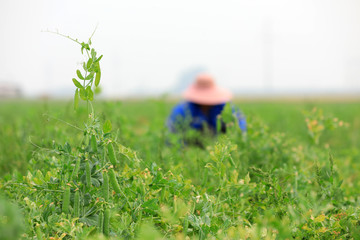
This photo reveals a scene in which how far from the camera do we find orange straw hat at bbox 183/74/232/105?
13.8 ft

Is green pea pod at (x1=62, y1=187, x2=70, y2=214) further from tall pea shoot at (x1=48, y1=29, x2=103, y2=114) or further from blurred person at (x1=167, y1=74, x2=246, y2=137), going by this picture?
blurred person at (x1=167, y1=74, x2=246, y2=137)

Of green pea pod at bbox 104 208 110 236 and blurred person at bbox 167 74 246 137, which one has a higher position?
blurred person at bbox 167 74 246 137

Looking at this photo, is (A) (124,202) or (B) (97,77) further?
(A) (124,202)

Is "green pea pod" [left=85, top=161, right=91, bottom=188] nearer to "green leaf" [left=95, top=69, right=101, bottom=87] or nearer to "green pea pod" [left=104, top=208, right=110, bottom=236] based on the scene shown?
"green pea pod" [left=104, top=208, right=110, bottom=236]

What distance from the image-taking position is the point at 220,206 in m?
1.37

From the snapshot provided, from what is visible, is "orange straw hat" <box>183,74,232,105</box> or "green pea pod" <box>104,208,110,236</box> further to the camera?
"orange straw hat" <box>183,74,232,105</box>

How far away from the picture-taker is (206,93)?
4.39m

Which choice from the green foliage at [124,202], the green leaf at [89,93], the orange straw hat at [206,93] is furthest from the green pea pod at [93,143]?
the orange straw hat at [206,93]

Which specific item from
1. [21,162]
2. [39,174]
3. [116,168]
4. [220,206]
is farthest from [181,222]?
[21,162]

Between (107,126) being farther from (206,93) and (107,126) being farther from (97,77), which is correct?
(206,93)

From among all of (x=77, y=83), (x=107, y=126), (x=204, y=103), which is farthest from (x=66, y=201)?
(x=204, y=103)

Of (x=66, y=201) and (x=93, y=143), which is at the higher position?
(x=93, y=143)

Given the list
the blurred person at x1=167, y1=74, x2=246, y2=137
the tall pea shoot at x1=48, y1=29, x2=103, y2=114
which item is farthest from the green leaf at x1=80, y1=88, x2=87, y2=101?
the blurred person at x1=167, y1=74, x2=246, y2=137

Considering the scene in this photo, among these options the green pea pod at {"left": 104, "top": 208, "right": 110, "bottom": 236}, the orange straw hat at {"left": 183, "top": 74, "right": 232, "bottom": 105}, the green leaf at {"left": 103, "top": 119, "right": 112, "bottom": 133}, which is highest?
the orange straw hat at {"left": 183, "top": 74, "right": 232, "bottom": 105}
